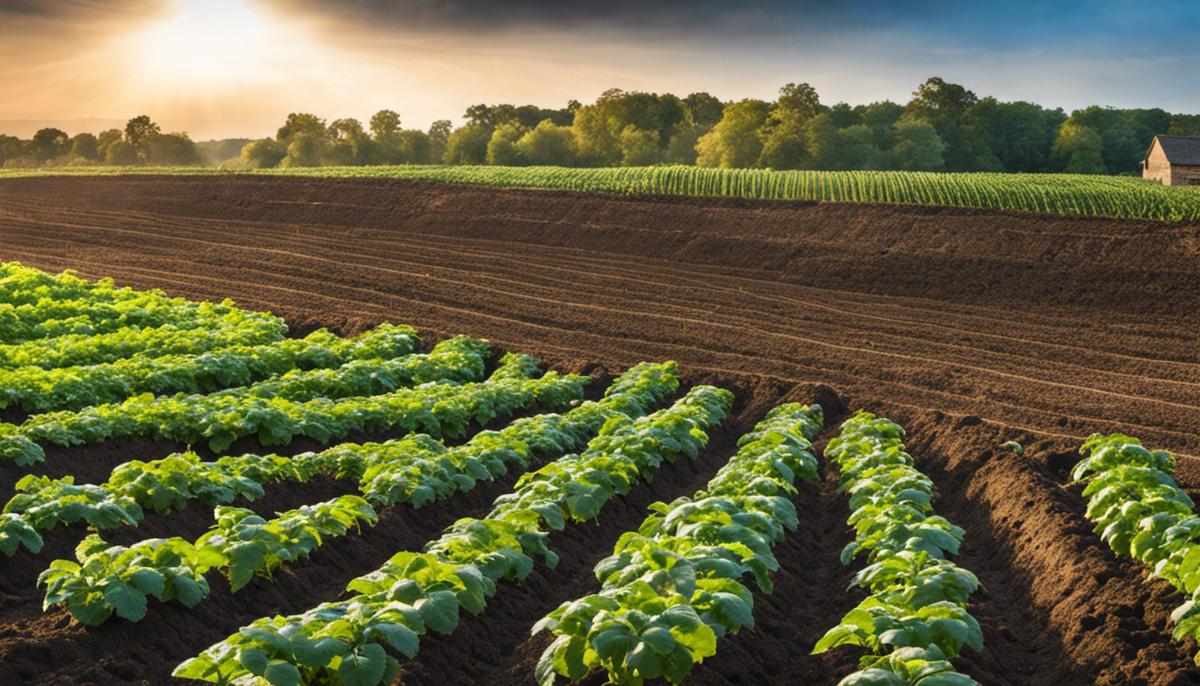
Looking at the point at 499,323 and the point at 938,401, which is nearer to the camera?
the point at 938,401

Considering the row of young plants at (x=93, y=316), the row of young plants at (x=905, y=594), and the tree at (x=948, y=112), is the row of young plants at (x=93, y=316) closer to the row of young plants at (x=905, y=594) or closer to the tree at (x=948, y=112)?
the row of young plants at (x=905, y=594)

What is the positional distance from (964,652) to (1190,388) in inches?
585

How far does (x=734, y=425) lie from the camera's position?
17.0 meters

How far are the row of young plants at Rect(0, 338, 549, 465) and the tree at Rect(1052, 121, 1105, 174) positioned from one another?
219ft

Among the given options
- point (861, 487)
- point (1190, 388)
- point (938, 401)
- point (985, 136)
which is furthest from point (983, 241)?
point (985, 136)

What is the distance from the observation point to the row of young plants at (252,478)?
32.0ft

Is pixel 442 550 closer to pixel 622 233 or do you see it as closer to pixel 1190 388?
pixel 1190 388

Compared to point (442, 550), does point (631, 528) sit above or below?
below

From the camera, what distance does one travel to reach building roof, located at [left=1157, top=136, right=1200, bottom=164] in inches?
2297

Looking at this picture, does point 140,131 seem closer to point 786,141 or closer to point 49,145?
point 49,145

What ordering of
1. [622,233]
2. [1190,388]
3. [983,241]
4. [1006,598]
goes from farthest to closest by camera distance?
[622,233] < [983,241] < [1190,388] < [1006,598]

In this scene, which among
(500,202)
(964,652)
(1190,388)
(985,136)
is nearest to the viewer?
(964,652)

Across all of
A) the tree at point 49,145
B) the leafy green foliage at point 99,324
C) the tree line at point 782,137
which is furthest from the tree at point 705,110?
the leafy green foliage at point 99,324

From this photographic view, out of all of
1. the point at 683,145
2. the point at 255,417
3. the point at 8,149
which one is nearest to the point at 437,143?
the point at 683,145
